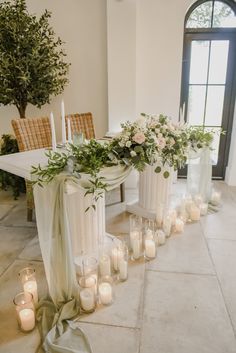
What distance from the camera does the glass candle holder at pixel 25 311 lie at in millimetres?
1486

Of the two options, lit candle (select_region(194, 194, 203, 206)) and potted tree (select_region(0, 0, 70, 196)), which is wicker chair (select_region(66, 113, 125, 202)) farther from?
lit candle (select_region(194, 194, 203, 206))

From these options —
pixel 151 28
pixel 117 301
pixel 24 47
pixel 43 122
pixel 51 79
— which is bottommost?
pixel 117 301

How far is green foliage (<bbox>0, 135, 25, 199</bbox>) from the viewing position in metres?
3.26

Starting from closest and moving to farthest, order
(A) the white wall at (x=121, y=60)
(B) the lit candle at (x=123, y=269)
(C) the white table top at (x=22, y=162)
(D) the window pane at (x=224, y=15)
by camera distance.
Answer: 1. (C) the white table top at (x=22, y=162)
2. (B) the lit candle at (x=123, y=269)
3. (A) the white wall at (x=121, y=60)
4. (D) the window pane at (x=224, y=15)

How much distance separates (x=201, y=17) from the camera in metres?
3.44

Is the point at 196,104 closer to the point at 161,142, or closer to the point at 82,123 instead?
Result: the point at 82,123

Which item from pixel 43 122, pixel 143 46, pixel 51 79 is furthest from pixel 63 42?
pixel 43 122

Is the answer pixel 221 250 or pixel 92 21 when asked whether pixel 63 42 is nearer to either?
pixel 92 21

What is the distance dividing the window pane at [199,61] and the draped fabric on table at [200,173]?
129 cm

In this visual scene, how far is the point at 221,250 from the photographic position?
227 centimetres

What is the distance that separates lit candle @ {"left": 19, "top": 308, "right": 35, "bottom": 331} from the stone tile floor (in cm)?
4

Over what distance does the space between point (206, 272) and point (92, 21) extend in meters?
3.23

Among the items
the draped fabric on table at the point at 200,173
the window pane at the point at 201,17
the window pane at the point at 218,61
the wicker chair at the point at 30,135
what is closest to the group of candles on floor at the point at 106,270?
the draped fabric on table at the point at 200,173

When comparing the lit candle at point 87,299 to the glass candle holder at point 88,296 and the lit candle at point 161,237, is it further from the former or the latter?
the lit candle at point 161,237
